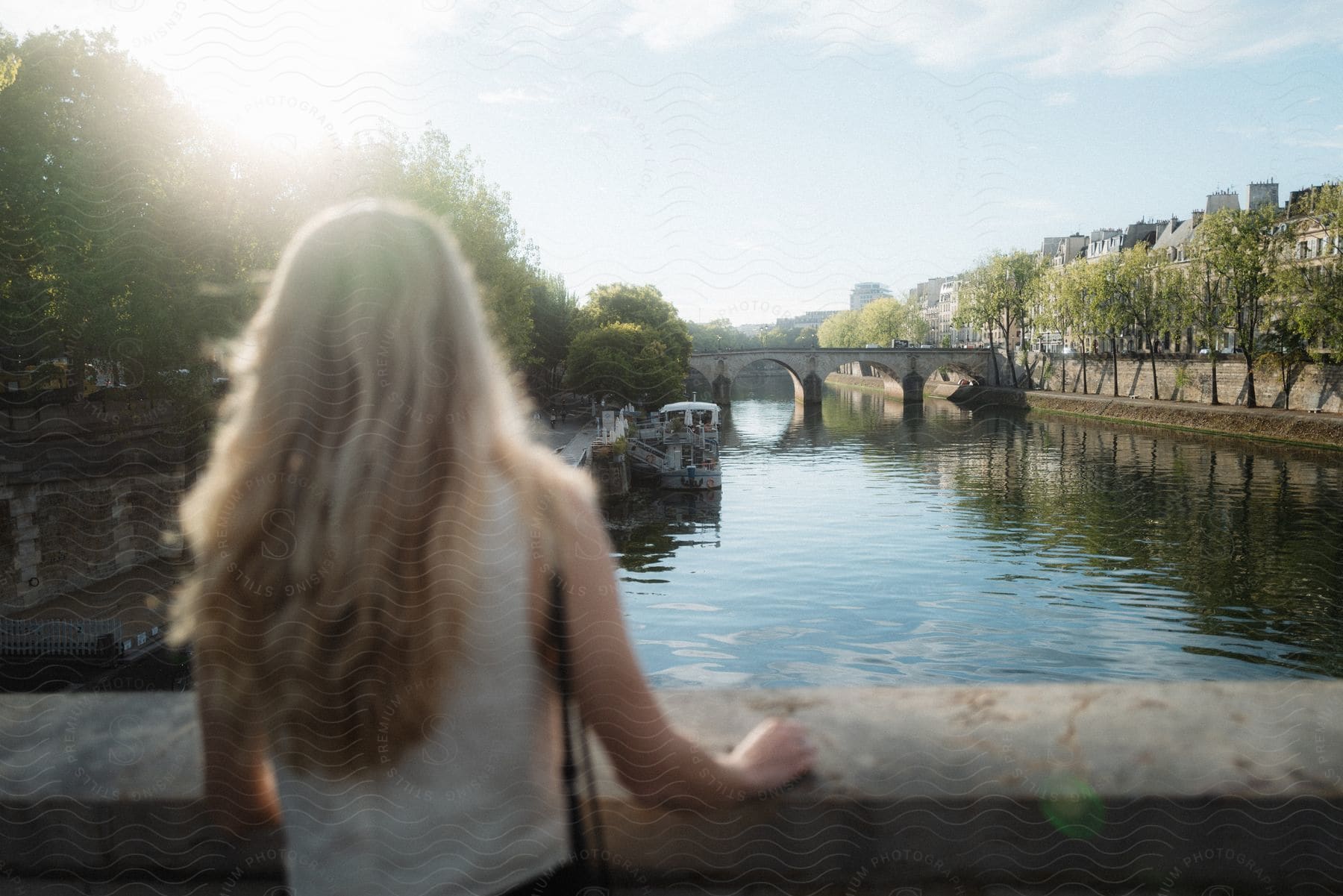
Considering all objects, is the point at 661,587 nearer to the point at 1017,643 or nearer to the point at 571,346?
the point at 1017,643

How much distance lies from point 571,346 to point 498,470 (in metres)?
26.6

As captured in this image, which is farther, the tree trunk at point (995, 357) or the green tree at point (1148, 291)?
the tree trunk at point (995, 357)

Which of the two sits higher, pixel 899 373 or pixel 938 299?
pixel 938 299

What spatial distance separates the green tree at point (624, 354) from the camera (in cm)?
2555

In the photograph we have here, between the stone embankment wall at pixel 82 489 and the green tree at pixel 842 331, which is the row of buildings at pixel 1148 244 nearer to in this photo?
the green tree at pixel 842 331

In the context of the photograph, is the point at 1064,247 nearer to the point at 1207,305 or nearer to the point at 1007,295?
the point at 1007,295

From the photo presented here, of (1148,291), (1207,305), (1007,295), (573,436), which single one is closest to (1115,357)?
(1148,291)

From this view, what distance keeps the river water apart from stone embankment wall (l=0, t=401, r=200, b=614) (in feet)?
17.0

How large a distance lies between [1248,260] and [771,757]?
978 inches

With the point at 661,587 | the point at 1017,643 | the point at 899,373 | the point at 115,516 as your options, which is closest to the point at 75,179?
the point at 115,516

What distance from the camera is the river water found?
8.47 metres

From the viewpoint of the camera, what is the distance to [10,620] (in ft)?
27.1

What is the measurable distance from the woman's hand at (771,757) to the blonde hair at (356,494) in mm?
282

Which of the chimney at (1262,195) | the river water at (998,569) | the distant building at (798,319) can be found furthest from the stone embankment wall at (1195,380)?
the distant building at (798,319)
